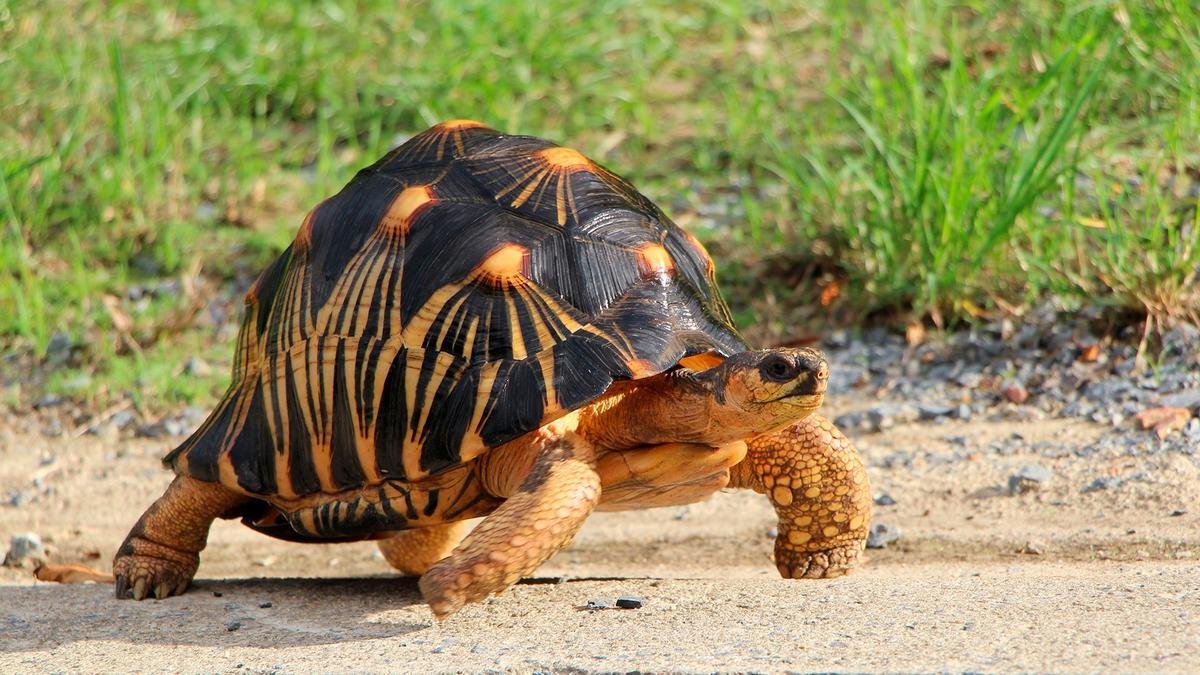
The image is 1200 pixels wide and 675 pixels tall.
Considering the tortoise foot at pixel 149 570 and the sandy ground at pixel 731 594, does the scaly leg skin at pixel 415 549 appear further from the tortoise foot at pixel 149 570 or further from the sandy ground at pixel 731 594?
the tortoise foot at pixel 149 570

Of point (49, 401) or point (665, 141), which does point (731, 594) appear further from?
point (665, 141)

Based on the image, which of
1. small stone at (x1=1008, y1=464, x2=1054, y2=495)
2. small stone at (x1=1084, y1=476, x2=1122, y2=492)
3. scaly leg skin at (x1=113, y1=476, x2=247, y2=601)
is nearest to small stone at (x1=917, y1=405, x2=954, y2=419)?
small stone at (x1=1008, y1=464, x2=1054, y2=495)

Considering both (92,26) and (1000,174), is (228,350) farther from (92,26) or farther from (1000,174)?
(1000,174)

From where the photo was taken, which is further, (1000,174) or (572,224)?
(1000,174)

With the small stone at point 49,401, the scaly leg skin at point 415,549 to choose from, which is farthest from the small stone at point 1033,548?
the small stone at point 49,401

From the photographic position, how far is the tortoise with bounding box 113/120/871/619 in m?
3.01

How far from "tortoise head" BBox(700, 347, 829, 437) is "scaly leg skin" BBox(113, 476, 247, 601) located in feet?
4.78

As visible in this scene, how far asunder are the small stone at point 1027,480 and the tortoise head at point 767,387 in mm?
1329

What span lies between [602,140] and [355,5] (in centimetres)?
172

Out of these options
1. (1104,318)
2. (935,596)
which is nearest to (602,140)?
(1104,318)

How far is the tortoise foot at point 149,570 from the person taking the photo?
363 centimetres

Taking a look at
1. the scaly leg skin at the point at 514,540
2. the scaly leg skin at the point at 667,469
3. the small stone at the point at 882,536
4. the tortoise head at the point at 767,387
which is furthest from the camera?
the small stone at the point at 882,536

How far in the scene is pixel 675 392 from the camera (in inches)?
123

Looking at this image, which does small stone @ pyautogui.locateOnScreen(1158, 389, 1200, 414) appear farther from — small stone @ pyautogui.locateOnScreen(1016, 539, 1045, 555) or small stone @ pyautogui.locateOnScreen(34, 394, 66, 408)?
small stone @ pyautogui.locateOnScreen(34, 394, 66, 408)
